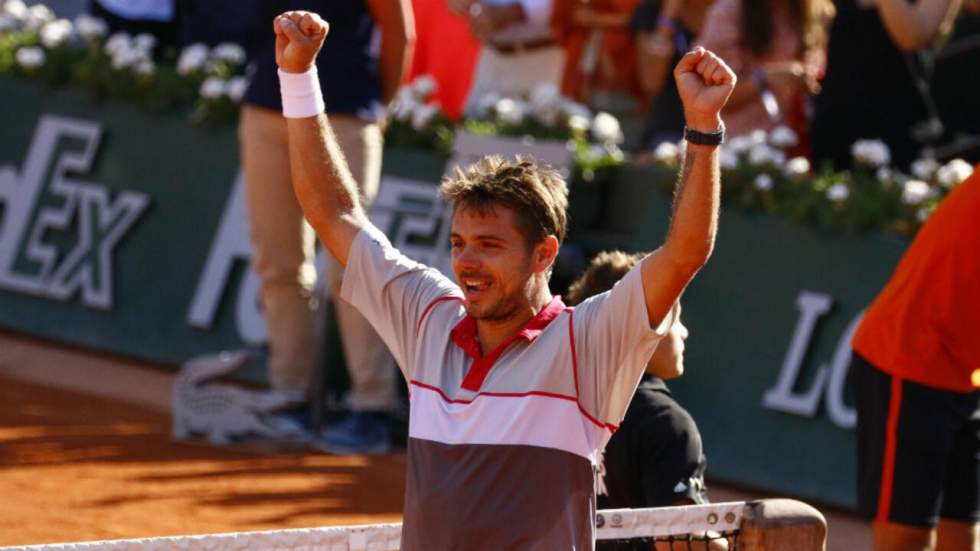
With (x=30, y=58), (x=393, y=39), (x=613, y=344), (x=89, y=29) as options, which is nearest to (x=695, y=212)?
(x=613, y=344)

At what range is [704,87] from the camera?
10.9 ft

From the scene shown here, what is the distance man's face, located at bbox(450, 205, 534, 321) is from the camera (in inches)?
136

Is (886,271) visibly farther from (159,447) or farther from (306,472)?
(159,447)

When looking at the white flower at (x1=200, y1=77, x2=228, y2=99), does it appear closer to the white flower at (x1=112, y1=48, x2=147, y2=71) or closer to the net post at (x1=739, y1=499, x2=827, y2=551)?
the white flower at (x1=112, y1=48, x2=147, y2=71)

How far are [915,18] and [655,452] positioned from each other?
473 cm

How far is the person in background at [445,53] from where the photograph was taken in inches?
457

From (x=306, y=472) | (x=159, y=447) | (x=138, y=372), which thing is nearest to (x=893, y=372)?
(x=306, y=472)

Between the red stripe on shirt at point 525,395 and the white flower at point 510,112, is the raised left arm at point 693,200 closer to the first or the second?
the red stripe on shirt at point 525,395

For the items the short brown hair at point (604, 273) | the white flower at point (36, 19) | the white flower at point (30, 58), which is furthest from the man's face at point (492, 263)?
the white flower at point (36, 19)

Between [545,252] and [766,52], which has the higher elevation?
[766,52]

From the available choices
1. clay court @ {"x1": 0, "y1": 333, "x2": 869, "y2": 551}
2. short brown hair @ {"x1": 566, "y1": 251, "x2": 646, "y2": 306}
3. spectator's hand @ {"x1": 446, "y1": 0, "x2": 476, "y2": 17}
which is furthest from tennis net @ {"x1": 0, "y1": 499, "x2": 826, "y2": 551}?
spectator's hand @ {"x1": 446, "y1": 0, "x2": 476, "y2": 17}

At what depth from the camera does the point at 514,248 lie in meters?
3.48

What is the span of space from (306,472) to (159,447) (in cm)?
72

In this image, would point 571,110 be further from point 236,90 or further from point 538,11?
point 538,11
